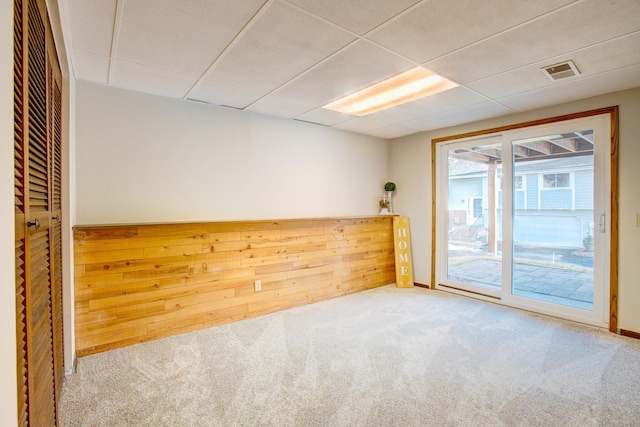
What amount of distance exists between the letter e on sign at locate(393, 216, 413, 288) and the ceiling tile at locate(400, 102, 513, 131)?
→ 1.42m

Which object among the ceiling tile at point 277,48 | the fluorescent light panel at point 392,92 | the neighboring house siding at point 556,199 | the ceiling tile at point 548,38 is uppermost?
the fluorescent light panel at point 392,92

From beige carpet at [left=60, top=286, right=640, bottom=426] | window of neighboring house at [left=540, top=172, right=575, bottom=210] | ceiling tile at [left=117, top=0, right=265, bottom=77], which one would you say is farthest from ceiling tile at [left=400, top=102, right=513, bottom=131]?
ceiling tile at [left=117, top=0, right=265, bottom=77]

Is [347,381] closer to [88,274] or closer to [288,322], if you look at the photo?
[288,322]

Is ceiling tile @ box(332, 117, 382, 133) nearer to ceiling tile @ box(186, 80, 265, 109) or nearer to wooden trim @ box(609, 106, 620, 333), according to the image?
ceiling tile @ box(186, 80, 265, 109)

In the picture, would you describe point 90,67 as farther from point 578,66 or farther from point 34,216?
point 578,66

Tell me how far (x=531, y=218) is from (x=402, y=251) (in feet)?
5.74

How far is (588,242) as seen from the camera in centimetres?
332

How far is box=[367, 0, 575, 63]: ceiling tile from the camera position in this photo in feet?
5.67

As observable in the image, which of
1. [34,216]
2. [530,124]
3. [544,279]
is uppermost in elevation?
[530,124]

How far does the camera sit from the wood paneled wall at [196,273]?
269cm

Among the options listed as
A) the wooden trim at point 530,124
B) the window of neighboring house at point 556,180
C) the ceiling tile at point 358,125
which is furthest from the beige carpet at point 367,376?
the ceiling tile at point 358,125

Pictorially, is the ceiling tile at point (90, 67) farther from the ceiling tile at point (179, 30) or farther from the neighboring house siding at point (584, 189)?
the neighboring house siding at point (584, 189)

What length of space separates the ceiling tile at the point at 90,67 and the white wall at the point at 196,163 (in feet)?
0.45

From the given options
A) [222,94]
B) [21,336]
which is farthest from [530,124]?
[21,336]
